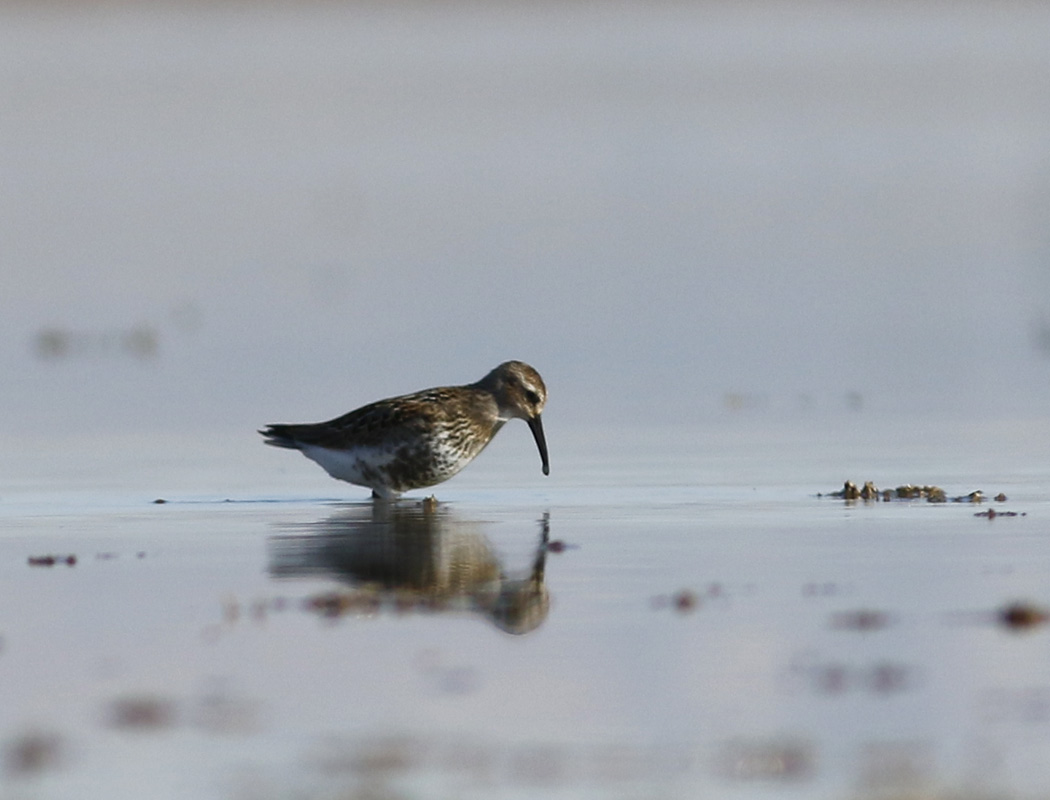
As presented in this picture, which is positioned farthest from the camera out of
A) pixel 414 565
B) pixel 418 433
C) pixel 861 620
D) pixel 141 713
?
pixel 418 433

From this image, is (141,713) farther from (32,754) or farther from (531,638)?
(531,638)

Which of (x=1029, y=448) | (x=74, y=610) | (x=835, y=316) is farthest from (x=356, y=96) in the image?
(x=74, y=610)

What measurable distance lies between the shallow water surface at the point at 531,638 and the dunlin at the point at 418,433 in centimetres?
21

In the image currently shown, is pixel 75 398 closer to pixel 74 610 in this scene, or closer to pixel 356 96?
pixel 74 610

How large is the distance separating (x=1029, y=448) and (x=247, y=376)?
673 cm

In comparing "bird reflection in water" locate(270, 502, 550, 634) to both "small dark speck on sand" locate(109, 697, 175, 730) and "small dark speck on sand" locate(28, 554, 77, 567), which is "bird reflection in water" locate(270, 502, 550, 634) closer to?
"small dark speck on sand" locate(28, 554, 77, 567)

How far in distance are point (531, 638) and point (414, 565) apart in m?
2.24

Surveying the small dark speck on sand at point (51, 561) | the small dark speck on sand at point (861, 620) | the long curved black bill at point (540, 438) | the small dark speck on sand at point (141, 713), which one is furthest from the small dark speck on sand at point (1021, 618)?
the long curved black bill at point (540, 438)

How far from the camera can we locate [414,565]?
1151 centimetres

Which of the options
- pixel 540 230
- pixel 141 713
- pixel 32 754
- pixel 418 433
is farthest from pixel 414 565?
pixel 540 230

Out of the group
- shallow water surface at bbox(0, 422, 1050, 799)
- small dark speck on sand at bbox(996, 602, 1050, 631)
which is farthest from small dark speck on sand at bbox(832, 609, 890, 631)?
small dark speck on sand at bbox(996, 602, 1050, 631)

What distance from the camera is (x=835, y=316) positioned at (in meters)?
23.2

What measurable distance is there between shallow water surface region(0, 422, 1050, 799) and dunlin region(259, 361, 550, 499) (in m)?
0.21

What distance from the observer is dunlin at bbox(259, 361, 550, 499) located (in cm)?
1428
